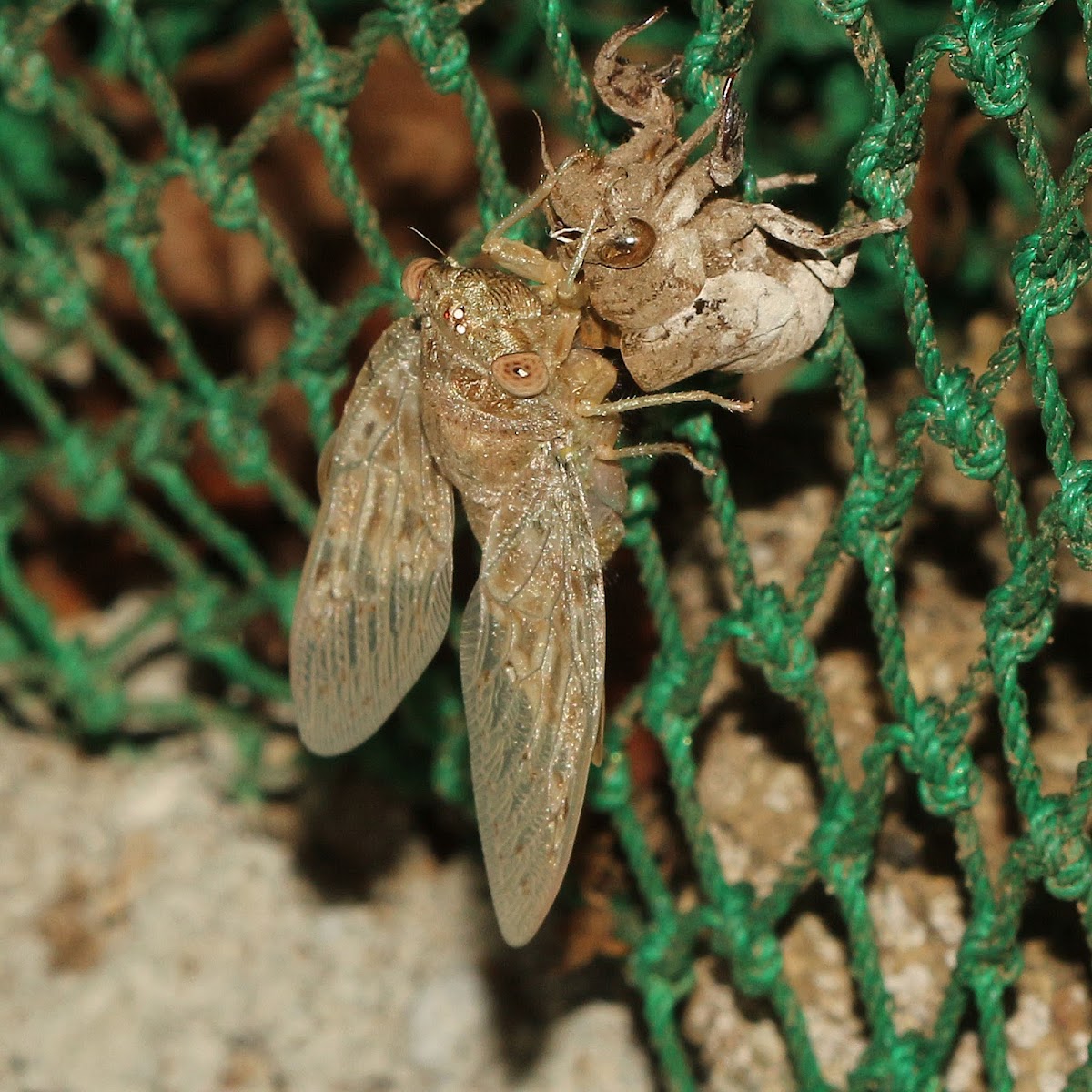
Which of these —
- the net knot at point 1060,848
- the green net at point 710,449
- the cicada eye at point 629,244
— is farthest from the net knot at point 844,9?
the net knot at point 1060,848

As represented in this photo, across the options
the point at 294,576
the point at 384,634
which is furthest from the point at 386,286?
the point at 294,576

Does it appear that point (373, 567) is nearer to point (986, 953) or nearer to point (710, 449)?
point (710, 449)

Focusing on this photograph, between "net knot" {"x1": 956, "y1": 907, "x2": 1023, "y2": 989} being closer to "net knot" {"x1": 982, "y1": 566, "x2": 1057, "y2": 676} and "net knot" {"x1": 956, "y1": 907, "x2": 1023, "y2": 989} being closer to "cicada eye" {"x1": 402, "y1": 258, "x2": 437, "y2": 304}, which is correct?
"net knot" {"x1": 982, "y1": 566, "x2": 1057, "y2": 676}

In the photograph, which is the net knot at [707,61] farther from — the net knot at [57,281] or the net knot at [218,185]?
the net knot at [57,281]

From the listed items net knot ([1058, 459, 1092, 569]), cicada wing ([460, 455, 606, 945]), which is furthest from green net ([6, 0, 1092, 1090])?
cicada wing ([460, 455, 606, 945])

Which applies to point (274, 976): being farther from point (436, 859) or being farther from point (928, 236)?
point (928, 236)

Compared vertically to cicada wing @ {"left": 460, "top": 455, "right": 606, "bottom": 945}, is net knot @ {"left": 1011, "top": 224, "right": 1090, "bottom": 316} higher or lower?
higher

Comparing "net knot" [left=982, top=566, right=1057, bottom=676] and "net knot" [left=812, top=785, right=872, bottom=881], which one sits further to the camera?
"net knot" [left=812, top=785, right=872, bottom=881]
